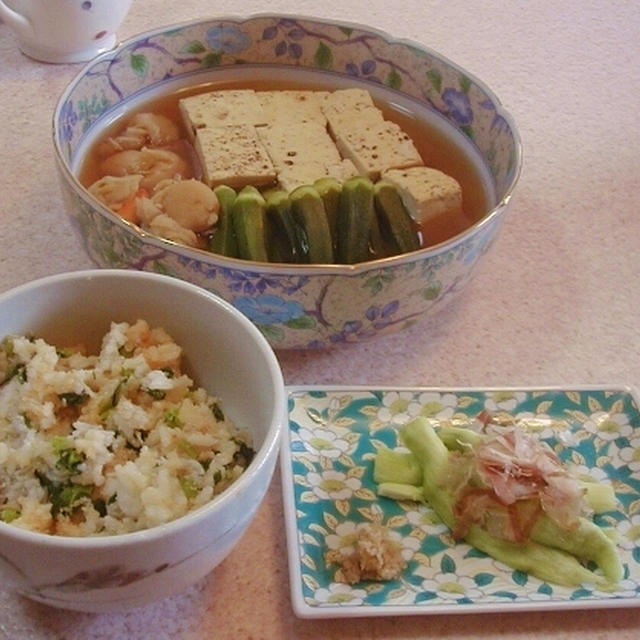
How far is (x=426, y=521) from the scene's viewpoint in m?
0.67

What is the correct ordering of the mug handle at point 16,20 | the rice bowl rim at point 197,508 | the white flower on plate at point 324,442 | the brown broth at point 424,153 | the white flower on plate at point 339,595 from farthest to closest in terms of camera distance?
the mug handle at point 16,20, the brown broth at point 424,153, the white flower on plate at point 324,442, the white flower on plate at point 339,595, the rice bowl rim at point 197,508

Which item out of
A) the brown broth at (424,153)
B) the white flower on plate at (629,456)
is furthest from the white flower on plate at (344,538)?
the brown broth at (424,153)

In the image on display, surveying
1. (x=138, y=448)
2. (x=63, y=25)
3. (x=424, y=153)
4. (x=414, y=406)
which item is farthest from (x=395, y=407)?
(x=63, y=25)

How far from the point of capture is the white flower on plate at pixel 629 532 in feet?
2.18

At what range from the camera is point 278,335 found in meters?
0.76

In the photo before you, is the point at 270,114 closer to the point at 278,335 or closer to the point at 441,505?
the point at 278,335

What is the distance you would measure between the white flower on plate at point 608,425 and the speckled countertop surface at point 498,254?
0.06m

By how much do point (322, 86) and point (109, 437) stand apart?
67 centimetres

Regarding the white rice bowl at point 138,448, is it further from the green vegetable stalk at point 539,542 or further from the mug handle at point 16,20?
the mug handle at point 16,20

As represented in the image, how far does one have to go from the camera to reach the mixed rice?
54 centimetres

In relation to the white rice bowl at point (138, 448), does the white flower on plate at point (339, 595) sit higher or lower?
lower

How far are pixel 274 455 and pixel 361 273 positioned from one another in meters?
0.21

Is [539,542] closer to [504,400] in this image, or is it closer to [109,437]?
[504,400]

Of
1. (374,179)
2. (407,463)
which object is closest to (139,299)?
(407,463)
